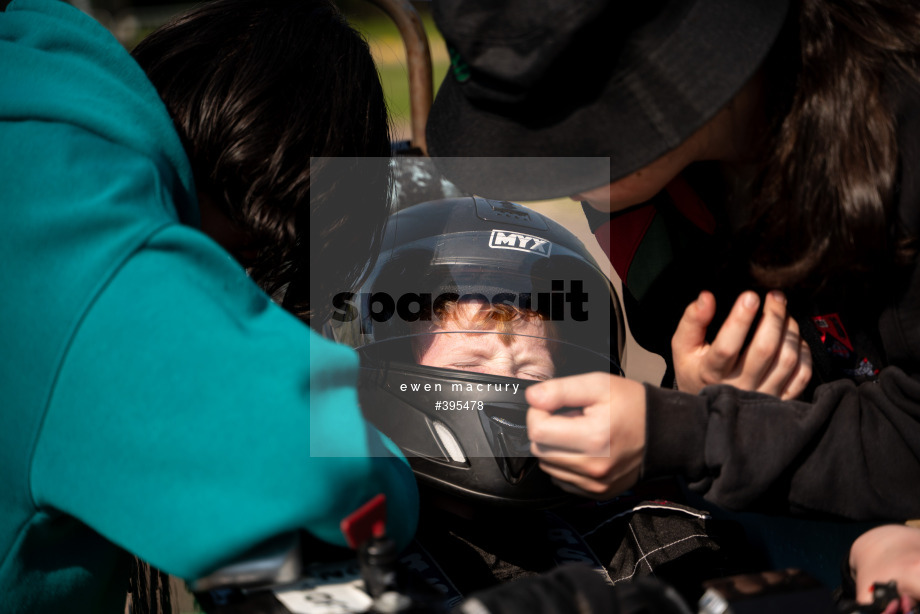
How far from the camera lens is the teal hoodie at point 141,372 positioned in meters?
0.77

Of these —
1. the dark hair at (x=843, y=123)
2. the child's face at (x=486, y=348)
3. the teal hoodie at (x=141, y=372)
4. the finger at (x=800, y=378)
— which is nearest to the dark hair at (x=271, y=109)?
the teal hoodie at (x=141, y=372)

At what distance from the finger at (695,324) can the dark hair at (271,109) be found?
0.60 metres

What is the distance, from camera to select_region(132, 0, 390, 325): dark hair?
1158mm

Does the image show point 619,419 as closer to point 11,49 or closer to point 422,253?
point 422,253

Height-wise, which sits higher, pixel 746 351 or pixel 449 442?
pixel 746 351

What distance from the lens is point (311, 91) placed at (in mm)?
1203

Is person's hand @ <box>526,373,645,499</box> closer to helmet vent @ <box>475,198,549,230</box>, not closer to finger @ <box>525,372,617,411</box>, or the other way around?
finger @ <box>525,372,617,411</box>

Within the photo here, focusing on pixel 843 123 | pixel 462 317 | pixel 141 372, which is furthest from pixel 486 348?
pixel 141 372

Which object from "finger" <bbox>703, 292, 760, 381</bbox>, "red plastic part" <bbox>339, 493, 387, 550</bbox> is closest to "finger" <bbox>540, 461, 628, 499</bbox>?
"finger" <bbox>703, 292, 760, 381</bbox>

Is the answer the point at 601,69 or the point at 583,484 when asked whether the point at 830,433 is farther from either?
the point at 601,69

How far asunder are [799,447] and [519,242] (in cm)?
80

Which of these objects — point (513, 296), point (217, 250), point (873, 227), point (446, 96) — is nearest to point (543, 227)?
point (513, 296)

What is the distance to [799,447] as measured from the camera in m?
1.08

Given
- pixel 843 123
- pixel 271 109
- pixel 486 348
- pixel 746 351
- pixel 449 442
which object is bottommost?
pixel 449 442
